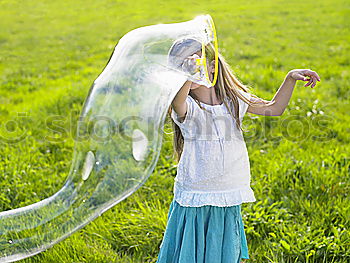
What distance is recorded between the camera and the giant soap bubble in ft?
5.88

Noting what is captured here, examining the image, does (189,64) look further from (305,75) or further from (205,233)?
(205,233)

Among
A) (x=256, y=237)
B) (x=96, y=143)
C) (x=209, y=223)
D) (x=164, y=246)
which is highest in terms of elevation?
(x=96, y=143)

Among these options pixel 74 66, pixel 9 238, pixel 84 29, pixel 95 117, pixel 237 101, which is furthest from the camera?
pixel 84 29

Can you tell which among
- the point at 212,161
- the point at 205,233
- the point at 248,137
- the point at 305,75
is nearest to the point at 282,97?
the point at 305,75

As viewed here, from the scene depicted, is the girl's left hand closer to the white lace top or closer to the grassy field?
the white lace top

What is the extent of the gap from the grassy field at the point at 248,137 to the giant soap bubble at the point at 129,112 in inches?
25.8

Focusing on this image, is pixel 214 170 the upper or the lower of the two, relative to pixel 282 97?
lower

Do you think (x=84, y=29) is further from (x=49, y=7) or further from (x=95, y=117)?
(x=95, y=117)

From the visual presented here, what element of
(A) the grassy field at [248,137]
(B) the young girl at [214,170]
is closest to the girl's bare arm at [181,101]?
(B) the young girl at [214,170]

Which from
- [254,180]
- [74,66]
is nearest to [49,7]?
[74,66]

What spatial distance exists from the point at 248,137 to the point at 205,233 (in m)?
2.15

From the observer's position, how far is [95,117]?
1.89 m

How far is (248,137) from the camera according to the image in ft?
14.6

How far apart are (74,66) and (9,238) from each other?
5445 millimetres
